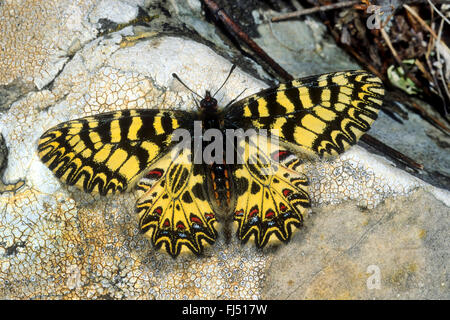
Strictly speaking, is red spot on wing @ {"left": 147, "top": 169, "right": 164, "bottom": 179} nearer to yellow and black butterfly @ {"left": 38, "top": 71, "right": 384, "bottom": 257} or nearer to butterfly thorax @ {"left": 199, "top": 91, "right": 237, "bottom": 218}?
yellow and black butterfly @ {"left": 38, "top": 71, "right": 384, "bottom": 257}

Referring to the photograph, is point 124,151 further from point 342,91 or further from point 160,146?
point 342,91

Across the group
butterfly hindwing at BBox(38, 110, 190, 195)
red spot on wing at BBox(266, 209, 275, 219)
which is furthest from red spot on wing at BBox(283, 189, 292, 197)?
butterfly hindwing at BBox(38, 110, 190, 195)

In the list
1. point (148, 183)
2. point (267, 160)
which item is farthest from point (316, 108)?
point (148, 183)

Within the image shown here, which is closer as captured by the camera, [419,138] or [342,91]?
[342,91]

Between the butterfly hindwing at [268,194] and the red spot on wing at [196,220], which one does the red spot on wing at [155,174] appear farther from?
the butterfly hindwing at [268,194]

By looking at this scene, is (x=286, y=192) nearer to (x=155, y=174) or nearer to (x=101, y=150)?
(x=155, y=174)

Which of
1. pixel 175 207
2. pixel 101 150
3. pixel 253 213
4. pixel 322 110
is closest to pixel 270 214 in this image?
pixel 253 213
